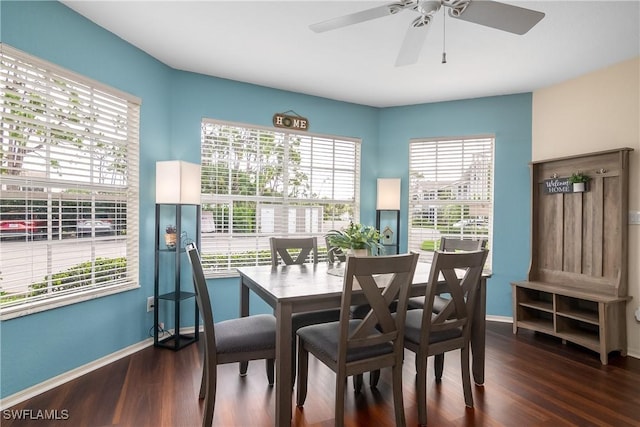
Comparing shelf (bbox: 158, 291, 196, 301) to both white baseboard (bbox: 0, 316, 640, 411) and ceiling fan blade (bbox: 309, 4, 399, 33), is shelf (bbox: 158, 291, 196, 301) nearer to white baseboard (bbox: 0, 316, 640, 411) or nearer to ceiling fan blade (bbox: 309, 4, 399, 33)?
white baseboard (bbox: 0, 316, 640, 411)

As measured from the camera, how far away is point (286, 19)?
2.51m

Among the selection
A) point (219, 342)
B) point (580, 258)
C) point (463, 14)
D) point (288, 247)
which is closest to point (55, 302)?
point (219, 342)

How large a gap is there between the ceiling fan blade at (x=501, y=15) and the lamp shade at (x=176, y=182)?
7.64ft

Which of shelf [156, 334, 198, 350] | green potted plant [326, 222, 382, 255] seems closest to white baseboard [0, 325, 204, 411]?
shelf [156, 334, 198, 350]

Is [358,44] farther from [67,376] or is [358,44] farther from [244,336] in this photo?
[67,376]

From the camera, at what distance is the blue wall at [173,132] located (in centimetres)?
224

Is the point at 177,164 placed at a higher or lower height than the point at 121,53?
lower

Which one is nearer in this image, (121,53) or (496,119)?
(121,53)

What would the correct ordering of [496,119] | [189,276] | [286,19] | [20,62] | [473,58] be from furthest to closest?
[496,119], [189,276], [473,58], [286,19], [20,62]

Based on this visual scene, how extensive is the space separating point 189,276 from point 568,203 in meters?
3.90

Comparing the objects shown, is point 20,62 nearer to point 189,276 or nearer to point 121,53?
point 121,53

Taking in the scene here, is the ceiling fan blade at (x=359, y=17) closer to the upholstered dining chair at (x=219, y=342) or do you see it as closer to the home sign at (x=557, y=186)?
the upholstered dining chair at (x=219, y=342)

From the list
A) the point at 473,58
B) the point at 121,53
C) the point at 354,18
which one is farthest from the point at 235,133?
the point at 473,58

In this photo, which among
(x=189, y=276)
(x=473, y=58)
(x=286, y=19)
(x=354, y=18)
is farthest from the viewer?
(x=189, y=276)
